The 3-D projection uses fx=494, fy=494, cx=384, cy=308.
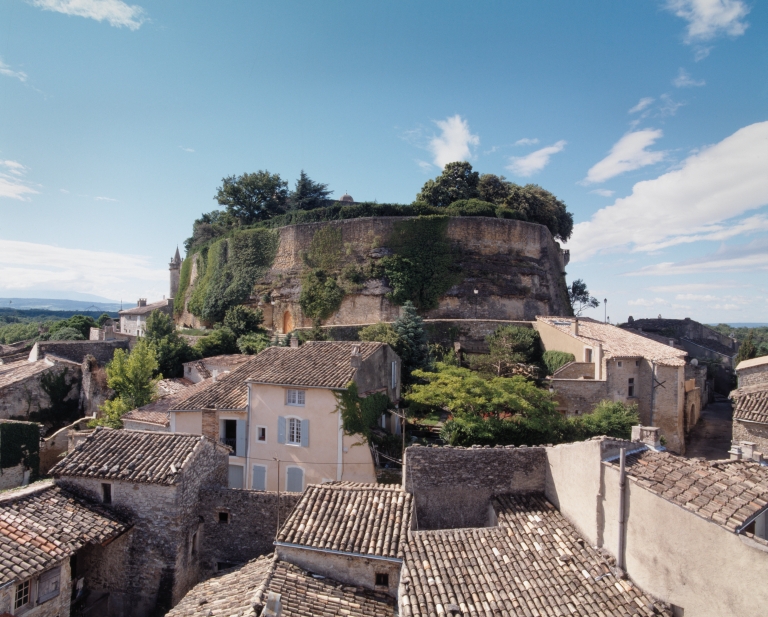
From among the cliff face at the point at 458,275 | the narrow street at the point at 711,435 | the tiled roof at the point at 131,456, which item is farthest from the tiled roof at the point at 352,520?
the cliff face at the point at 458,275

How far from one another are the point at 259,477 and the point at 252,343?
1591cm

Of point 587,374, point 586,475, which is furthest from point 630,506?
point 587,374

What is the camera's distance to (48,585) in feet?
34.6

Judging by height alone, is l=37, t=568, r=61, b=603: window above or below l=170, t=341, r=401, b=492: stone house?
below

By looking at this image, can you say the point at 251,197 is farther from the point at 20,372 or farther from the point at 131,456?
the point at 131,456

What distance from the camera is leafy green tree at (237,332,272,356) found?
32906mm

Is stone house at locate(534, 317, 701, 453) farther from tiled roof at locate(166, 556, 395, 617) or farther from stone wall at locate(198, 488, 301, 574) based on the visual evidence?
tiled roof at locate(166, 556, 395, 617)

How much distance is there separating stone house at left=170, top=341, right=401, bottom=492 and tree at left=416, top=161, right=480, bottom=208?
29.3 meters

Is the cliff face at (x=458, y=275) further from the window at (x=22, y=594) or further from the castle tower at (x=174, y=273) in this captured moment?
the window at (x=22, y=594)

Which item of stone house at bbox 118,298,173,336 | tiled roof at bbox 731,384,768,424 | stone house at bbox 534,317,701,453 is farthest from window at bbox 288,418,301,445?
stone house at bbox 118,298,173,336

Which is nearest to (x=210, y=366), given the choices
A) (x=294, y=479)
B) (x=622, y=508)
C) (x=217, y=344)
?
(x=217, y=344)

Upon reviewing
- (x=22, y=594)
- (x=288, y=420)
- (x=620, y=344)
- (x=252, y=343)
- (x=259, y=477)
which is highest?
(x=620, y=344)

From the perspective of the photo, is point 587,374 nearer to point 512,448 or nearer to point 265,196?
point 512,448

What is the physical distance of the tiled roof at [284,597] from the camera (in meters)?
9.23
